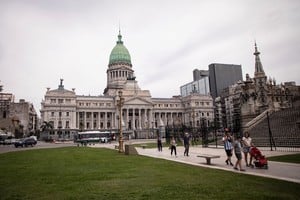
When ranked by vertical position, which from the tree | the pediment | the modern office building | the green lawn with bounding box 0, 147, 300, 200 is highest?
the modern office building

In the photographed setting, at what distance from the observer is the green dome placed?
402 ft

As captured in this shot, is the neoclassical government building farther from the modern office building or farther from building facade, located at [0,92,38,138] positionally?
the modern office building

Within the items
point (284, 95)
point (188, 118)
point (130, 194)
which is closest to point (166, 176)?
point (130, 194)

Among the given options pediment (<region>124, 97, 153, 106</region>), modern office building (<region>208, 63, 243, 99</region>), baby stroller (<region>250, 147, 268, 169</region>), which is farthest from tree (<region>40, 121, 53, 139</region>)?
modern office building (<region>208, 63, 243, 99</region>)

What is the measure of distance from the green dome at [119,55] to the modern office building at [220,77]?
5579 centimetres

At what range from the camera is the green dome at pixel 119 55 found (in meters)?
122

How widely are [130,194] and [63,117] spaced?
315ft

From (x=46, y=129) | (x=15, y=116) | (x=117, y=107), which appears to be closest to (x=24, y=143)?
(x=46, y=129)

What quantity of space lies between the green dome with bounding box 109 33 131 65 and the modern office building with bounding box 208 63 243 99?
55.8 meters

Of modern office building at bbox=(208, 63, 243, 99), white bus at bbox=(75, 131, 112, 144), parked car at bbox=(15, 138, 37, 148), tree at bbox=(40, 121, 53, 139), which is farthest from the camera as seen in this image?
modern office building at bbox=(208, 63, 243, 99)

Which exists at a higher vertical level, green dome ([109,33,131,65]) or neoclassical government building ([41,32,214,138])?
green dome ([109,33,131,65])

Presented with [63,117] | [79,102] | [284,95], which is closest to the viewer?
[284,95]

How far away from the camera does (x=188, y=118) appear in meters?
118

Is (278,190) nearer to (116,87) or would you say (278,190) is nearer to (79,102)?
Answer: (79,102)
